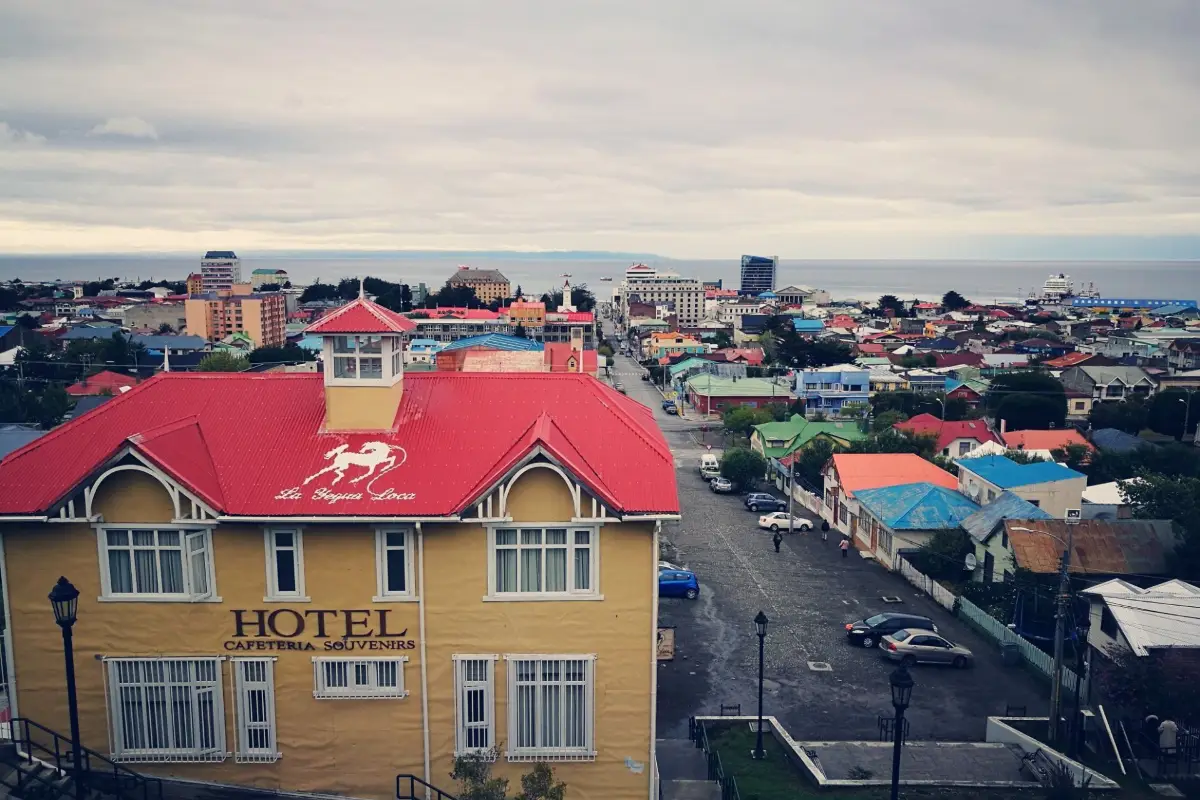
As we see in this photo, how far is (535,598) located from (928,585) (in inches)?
822

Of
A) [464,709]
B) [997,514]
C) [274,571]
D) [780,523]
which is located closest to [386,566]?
[274,571]

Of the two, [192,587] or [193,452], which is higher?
[193,452]

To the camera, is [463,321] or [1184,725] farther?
[463,321]

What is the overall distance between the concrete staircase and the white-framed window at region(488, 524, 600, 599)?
434 cm

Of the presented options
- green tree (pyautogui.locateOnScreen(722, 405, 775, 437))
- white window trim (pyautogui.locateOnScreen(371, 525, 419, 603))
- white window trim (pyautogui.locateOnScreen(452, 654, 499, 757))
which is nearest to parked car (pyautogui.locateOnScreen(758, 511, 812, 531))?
green tree (pyautogui.locateOnScreen(722, 405, 775, 437))

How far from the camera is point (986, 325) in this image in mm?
156250

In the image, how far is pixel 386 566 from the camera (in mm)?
15164

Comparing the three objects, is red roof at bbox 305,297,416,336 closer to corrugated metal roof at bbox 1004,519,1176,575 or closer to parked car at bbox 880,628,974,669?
parked car at bbox 880,628,974,669

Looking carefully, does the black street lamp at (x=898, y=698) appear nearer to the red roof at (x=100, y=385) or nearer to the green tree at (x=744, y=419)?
the green tree at (x=744, y=419)

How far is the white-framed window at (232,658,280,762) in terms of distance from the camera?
15.2 metres

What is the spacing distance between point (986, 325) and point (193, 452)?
160 metres

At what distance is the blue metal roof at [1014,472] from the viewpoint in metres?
36.2

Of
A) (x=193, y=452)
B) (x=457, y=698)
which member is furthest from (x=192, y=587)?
(x=457, y=698)

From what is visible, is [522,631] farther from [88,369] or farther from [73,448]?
[88,369]
